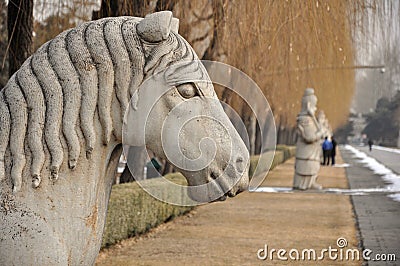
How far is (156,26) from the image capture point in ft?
6.40

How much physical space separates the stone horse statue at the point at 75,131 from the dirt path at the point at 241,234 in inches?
231

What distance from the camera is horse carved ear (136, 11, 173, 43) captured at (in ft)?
6.40

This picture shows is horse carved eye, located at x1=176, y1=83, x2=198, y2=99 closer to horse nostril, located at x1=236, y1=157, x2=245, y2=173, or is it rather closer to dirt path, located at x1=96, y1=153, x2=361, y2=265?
horse nostril, located at x1=236, y1=157, x2=245, y2=173

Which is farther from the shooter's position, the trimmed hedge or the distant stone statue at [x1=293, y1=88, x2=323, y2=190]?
the distant stone statue at [x1=293, y1=88, x2=323, y2=190]

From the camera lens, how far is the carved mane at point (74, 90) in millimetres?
1909

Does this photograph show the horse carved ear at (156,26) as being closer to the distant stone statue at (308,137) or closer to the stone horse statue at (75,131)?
the stone horse statue at (75,131)

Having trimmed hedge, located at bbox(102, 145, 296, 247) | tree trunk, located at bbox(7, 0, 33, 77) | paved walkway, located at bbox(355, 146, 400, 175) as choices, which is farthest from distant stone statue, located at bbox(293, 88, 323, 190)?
paved walkway, located at bbox(355, 146, 400, 175)

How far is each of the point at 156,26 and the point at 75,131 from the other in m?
0.43

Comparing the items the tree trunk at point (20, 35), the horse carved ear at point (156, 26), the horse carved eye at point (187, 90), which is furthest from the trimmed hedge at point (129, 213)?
the horse carved ear at point (156, 26)

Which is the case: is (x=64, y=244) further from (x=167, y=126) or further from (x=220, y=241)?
(x=220, y=241)

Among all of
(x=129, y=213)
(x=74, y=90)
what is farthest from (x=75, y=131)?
(x=129, y=213)

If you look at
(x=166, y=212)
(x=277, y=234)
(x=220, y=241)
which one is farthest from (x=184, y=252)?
(x=166, y=212)

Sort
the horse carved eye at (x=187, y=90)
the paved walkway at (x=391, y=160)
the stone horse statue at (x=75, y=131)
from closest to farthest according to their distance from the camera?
1. the stone horse statue at (x=75, y=131)
2. the horse carved eye at (x=187, y=90)
3. the paved walkway at (x=391, y=160)

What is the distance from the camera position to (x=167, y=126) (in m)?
2.02
